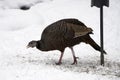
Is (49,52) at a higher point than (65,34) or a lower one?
lower

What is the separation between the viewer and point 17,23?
529 inches

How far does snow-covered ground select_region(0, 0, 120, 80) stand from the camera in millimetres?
7929

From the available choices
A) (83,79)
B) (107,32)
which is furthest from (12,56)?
(107,32)

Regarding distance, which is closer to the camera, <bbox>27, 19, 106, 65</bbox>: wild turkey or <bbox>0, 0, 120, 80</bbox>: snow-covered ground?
<bbox>0, 0, 120, 80</bbox>: snow-covered ground

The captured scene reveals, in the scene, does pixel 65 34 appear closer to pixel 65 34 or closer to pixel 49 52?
pixel 65 34

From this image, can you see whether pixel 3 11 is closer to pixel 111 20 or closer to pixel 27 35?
pixel 27 35

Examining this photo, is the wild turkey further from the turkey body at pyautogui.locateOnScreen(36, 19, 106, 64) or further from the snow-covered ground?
the snow-covered ground

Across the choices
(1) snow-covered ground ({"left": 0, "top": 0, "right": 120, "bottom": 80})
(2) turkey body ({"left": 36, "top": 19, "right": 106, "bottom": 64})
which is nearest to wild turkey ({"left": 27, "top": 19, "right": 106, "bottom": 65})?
(2) turkey body ({"left": 36, "top": 19, "right": 106, "bottom": 64})

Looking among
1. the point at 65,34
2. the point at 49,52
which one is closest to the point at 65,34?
the point at 65,34

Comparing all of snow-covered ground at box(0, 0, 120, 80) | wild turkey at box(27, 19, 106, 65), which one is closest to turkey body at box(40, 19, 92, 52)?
wild turkey at box(27, 19, 106, 65)

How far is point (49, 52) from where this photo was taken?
10.9 meters

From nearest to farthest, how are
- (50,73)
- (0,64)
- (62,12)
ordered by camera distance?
(50,73), (0,64), (62,12)

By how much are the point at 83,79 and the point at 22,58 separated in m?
2.81

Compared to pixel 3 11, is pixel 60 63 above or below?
below
